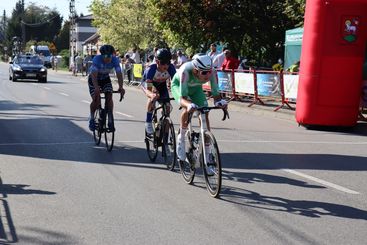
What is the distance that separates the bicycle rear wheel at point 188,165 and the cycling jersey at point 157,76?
1.56 m

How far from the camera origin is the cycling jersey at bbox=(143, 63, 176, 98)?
9041 mm

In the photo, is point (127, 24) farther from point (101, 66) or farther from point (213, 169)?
point (213, 169)

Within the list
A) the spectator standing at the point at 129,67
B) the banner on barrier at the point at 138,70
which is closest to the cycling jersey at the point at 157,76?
the banner on barrier at the point at 138,70

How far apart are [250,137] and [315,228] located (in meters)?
6.90

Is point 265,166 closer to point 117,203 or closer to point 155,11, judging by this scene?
point 117,203

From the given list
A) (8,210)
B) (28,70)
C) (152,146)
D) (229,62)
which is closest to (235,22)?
(229,62)

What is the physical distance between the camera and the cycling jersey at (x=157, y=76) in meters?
9.04

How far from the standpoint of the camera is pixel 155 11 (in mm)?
28797

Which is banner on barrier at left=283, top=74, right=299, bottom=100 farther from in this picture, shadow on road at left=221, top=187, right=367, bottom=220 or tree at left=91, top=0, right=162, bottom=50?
tree at left=91, top=0, right=162, bottom=50

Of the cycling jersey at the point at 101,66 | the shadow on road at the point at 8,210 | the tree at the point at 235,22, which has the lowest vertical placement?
the shadow on road at the point at 8,210

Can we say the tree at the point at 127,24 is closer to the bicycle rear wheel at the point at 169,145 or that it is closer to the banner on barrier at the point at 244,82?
the banner on barrier at the point at 244,82

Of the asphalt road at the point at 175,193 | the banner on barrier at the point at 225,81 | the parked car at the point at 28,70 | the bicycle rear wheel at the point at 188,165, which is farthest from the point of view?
the parked car at the point at 28,70

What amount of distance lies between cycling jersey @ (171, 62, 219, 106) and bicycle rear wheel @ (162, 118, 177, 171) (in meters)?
0.82

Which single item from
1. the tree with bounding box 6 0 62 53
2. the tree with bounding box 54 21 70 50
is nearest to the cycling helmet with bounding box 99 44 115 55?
the tree with bounding box 54 21 70 50
